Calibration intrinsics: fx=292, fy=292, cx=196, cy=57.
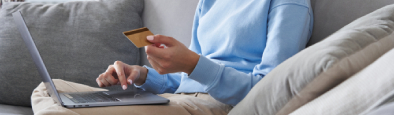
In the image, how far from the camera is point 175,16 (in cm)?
134

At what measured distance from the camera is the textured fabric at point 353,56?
1.25ft

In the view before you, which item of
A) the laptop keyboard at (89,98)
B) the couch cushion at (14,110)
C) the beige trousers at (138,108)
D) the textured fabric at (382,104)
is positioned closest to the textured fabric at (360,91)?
the textured fabric at (382,104)

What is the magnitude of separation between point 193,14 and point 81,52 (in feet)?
1.71

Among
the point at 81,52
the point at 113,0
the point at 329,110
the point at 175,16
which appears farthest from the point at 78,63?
the point at 329,110

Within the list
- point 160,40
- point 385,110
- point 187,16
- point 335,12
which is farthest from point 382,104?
point 187,16

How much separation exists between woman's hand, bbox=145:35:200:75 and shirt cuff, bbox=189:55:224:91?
0.05ft

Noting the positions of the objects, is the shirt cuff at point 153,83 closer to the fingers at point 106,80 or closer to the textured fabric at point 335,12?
the fingers at point 106,80

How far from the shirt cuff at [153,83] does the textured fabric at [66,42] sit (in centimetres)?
42

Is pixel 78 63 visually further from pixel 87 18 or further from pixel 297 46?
pixel 297 46

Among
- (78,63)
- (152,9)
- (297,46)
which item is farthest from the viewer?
(152,9)

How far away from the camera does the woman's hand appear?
602 millimetres

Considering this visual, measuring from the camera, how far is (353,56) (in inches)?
15.3

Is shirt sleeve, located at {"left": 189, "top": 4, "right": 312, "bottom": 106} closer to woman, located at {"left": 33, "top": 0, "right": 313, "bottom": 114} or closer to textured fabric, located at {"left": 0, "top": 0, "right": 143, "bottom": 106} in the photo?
woman, located at {"left": 33, "top": 0, "right": 313, "bottom": 114}

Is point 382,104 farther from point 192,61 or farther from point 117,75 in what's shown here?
point 117,75
